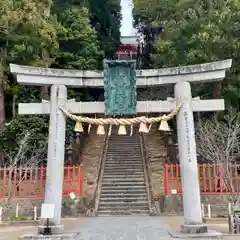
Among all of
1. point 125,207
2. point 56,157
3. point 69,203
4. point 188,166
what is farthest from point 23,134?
point 188,166

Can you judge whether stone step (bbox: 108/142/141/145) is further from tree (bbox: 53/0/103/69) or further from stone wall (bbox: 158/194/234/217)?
stone wall (bbox: 158/194/234/217)

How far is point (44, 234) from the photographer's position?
11070 millimetres

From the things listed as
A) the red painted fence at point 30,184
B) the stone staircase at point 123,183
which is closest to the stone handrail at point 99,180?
the stone staircase at point 123,183

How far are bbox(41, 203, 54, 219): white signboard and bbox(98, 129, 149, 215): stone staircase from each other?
6.93m

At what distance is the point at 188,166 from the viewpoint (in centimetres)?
1149

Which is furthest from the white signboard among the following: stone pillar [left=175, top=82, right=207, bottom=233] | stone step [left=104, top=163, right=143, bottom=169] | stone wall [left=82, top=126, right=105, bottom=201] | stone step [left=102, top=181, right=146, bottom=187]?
stone step [left=104, top=163, right=143, bottom=169]

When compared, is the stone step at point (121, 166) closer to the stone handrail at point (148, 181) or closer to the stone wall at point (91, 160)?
the stone handrail at point (148, 181)

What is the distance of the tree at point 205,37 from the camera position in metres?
19.6

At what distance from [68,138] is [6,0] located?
8283 millimetres

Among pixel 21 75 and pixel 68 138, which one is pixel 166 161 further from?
pixel 21 75

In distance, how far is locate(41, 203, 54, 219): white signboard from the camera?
10844mm

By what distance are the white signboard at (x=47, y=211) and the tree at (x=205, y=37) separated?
11.7 meters

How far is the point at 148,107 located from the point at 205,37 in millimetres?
8772

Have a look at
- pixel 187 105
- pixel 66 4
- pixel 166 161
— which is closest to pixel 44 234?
pixel 187 105
